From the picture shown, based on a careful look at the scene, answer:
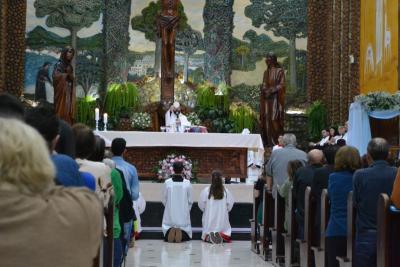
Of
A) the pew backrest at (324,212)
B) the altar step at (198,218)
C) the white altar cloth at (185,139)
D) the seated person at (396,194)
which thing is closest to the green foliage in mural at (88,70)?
the white altar cloth at (185,139)

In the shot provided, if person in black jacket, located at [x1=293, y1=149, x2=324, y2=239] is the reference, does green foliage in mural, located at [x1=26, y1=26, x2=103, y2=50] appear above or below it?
above

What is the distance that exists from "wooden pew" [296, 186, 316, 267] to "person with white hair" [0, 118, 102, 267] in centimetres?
629

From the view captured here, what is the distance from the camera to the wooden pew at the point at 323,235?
8.01 m

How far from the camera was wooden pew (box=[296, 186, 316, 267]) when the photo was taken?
8734mm

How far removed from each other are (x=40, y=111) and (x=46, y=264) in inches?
67.8

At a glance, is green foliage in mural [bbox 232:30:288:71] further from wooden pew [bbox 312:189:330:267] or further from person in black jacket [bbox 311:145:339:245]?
wooden pew [bbox 312:189:330:267]

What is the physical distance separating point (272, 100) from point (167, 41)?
117 inches

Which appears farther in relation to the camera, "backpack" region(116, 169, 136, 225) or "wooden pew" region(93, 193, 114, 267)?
"backpack" region(116, 169, 136, 225)

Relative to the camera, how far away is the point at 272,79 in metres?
20.3

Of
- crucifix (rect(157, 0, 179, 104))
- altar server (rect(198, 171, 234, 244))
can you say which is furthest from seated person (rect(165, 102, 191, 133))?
altar server (rect(198, 171, 234, 244))

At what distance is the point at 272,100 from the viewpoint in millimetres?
20469

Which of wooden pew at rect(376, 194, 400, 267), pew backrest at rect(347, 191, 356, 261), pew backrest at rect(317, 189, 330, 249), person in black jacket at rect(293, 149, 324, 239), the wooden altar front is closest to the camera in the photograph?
wooden pew at rect(376, 194, 400, 267)

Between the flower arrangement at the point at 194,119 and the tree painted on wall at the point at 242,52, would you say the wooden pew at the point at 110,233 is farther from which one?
the tree painted on wall at the point at 242,52

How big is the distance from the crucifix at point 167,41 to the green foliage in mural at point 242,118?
2.23 meters
